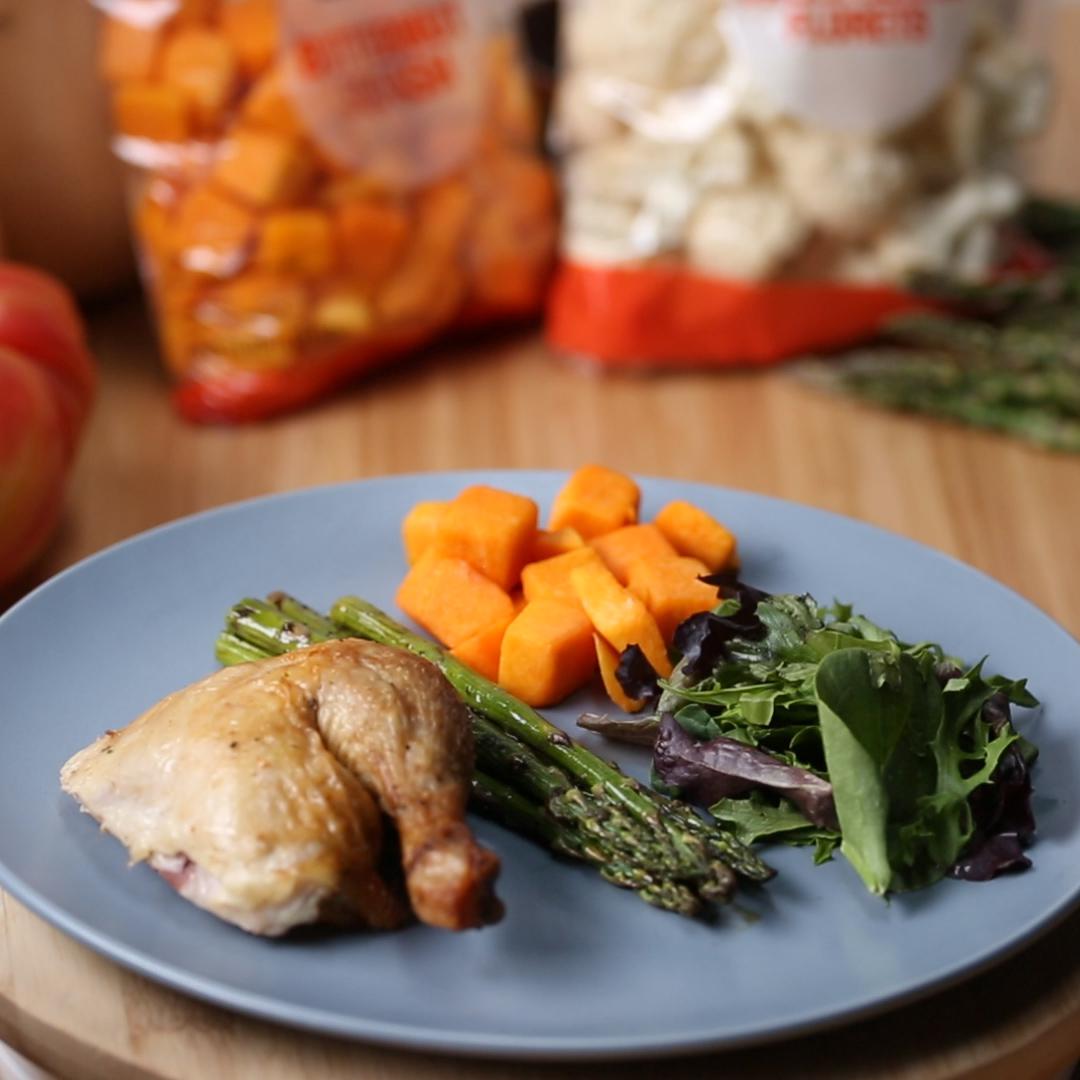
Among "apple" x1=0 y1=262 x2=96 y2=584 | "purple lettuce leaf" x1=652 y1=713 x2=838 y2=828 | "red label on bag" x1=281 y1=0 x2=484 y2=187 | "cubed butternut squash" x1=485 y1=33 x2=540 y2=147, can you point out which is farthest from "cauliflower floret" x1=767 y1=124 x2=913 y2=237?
"purple lettuce leaf" x1=652 y1=713 x2=838 y2=828

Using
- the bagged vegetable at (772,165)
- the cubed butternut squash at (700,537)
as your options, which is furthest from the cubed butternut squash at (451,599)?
the bagged vegetable at (772,165)

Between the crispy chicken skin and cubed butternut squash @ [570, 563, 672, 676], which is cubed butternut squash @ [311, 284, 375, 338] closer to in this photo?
cubed butternut squash @ [570, 563, 672, 676]

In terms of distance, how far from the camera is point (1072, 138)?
4.30 metres

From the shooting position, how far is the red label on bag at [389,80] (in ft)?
9.42

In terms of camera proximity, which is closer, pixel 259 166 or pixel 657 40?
A: pixel 259 166

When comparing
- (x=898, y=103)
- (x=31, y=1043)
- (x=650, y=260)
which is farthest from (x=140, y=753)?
(x=898, y=103)

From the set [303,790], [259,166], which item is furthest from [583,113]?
[303,790]

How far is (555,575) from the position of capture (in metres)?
1.97

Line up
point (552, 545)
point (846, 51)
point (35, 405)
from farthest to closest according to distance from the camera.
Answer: point (846, 51), point (35, 405), point (552, 545)

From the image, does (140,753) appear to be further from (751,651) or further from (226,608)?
(751,651)

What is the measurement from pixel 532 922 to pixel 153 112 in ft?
6.12

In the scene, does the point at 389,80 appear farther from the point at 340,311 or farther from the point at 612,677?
the point at 612,677

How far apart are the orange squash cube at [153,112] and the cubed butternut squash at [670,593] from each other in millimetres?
1385

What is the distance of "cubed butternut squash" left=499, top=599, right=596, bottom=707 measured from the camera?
6.00ft
